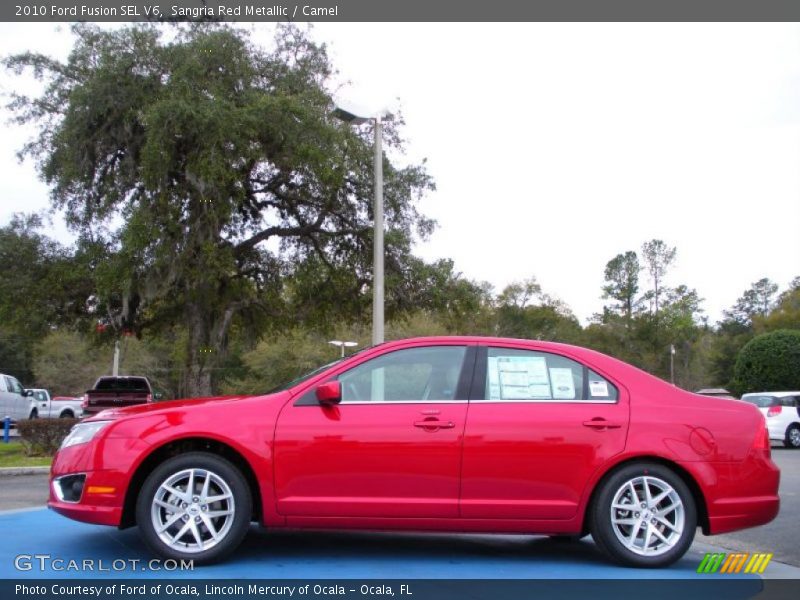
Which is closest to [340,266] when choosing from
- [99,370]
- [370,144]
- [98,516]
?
[370,144]

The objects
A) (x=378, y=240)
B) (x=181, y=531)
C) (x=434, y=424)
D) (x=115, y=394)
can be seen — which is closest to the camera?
(x=181, y=531)

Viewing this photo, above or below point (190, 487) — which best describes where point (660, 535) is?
below

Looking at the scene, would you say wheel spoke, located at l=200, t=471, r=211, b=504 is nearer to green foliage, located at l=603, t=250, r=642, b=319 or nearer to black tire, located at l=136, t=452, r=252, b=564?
black tire, located at l=136, t=452, r=252, b=564

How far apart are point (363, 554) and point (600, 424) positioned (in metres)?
1.88

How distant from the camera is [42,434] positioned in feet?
49.6

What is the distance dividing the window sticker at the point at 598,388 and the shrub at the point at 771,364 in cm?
3039

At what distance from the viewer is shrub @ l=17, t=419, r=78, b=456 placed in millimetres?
15070

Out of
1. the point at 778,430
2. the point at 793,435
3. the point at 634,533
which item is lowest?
the point at 793,435

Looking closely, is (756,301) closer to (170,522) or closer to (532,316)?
(532,316)

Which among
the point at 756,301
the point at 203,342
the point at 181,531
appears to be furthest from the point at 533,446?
the point at 756,301

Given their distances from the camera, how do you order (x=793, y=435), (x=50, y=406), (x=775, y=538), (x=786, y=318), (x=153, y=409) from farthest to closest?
(x=786, y=318)
(x=50, y=406)
(x=793, y=435)
(x=775, y=538)
(x=153, y=409)

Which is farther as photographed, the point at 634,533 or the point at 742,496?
the point at 742,496

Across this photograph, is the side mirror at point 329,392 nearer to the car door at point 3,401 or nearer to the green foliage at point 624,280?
the car door at point 3,401

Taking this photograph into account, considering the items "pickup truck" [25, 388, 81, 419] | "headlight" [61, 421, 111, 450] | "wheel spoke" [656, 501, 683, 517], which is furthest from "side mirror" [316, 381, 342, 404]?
"pickup truck" [25, 388, 81, 419]
